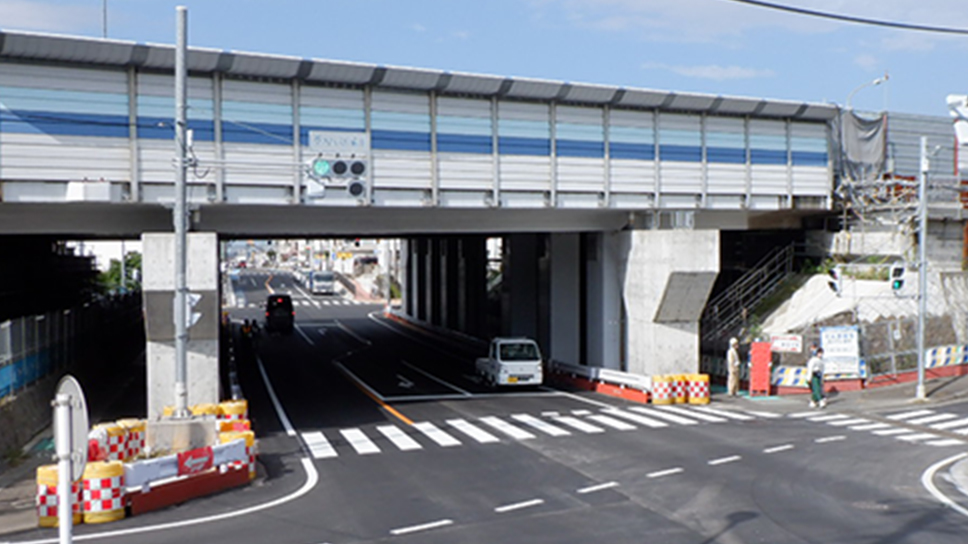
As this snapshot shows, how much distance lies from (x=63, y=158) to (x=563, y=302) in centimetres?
2112

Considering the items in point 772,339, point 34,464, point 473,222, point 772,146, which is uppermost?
point 772,146

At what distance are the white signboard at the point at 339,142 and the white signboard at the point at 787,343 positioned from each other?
49.6 feet

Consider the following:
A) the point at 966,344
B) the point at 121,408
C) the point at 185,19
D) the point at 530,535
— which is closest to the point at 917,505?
the point at 530,535

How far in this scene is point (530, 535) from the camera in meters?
13.2

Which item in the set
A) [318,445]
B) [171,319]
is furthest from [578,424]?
[171,319]

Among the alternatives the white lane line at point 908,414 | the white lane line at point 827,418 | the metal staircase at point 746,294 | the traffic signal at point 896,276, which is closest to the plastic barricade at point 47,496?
the white lane line at point 827,418

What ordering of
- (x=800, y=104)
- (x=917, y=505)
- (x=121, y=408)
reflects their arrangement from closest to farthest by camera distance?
(x=917, y=505) → (x=121, y=408) → (x=800, y=104)

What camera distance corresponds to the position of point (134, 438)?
18.2 metres

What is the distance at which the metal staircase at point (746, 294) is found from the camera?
117 feet

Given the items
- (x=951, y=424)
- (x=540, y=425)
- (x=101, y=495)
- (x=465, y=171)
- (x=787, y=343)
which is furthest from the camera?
(x=787, y=343)

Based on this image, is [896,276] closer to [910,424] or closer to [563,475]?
[910,424]

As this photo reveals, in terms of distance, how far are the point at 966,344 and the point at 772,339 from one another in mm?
9061

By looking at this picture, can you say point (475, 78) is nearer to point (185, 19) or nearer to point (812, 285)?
point (185, 19)

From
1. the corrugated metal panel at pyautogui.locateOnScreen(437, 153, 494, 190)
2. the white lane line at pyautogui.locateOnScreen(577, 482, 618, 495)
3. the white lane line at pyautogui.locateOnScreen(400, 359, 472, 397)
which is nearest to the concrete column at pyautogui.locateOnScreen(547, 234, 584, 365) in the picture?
the white lane line at pyautogui.locateOnScreen(400, 359, 472, 397)
